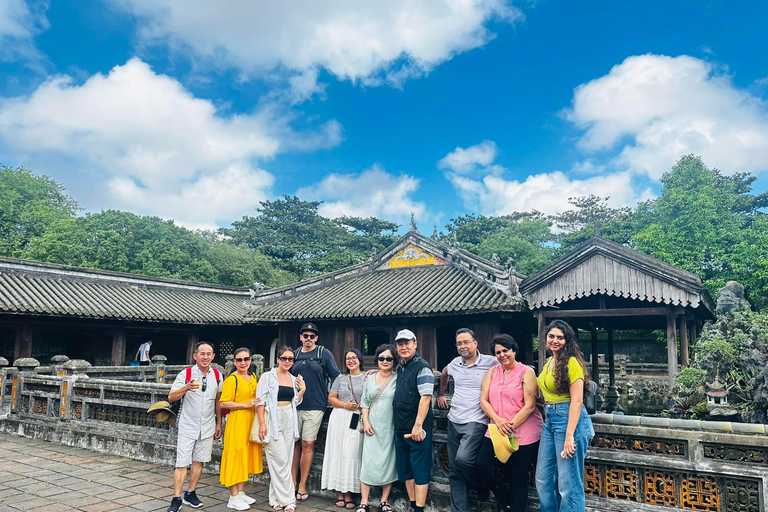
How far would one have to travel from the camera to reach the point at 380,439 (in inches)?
193

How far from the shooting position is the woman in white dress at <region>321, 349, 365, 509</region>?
5188 millimetres

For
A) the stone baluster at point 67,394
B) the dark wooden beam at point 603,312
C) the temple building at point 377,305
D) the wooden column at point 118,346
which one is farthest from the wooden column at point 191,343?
the dark wooden beam at point 603,312

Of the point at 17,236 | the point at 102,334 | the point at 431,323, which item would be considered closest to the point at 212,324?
the point at 102,334

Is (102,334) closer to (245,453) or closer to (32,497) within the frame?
(32,497)

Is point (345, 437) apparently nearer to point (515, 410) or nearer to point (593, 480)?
point (515, 410)

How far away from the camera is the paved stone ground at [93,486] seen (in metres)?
5.21

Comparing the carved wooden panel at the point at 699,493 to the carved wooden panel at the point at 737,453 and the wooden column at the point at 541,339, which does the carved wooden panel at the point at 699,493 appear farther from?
the wooden column at the point at 541,339

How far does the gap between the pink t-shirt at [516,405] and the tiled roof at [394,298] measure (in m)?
8.46

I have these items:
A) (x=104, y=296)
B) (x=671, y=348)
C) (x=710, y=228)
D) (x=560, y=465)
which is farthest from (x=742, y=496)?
(x=710, y=228)

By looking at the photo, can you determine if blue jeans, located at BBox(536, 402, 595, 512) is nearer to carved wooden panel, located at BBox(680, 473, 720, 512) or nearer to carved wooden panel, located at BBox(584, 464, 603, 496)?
carved wooden panel, located at BBox(584, 464, 603, 496)

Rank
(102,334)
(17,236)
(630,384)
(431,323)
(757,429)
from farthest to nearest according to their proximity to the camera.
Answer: (17,236)
(630,384)
(102,334)
(431,323)
(757,429)

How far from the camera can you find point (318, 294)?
17766mm

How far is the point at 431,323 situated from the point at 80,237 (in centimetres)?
2360

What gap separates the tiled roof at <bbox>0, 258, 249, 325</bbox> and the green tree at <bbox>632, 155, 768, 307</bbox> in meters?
20.0
